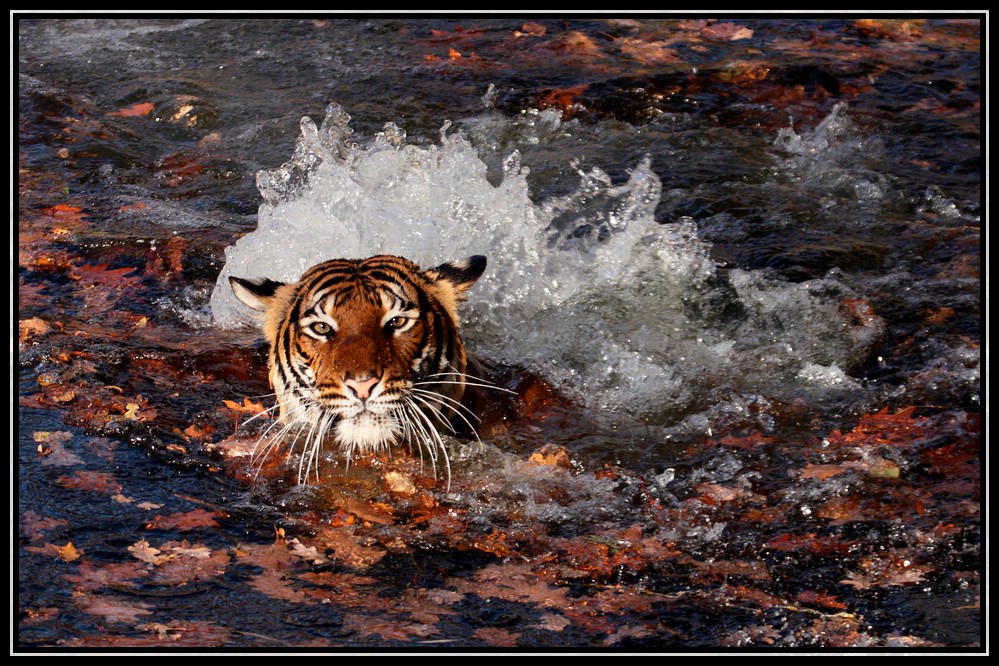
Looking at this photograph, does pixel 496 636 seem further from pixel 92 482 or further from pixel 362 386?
pixel 92 482

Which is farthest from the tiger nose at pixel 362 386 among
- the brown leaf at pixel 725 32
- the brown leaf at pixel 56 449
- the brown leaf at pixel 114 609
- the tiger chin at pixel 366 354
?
the brown leaf at pixel 725 32

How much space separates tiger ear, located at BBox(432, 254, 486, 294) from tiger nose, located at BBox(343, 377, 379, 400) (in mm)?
861

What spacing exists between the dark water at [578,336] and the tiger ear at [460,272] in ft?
2.55

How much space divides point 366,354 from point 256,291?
A: 0.86 m

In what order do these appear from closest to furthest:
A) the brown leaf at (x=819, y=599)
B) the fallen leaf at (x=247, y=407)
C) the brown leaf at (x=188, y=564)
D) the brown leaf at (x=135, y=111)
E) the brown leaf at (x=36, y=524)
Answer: the brown leaf at (x=819, y=599), the brown leaf at (x=188, y=564), the brown leaf at (x=36, y=524), the fallen leaf at (x=247, y=407), the brown leaf at (x=135, y=111)

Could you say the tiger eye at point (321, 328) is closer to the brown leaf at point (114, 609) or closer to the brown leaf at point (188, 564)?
the brown leaf at point (188, 564)

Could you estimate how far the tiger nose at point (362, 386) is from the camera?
4.58 metres

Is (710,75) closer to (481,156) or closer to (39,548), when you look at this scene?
(481,156)

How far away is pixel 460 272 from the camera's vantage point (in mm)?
5270

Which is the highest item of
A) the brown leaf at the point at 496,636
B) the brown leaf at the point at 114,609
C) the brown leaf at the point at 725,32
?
the brown leaf at the point at 725,32

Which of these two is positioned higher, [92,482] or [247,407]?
[247,407]

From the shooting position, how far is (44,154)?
8.77 metres

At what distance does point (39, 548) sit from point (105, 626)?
0.66m

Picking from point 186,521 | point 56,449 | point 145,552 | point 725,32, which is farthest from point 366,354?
point 725,32
